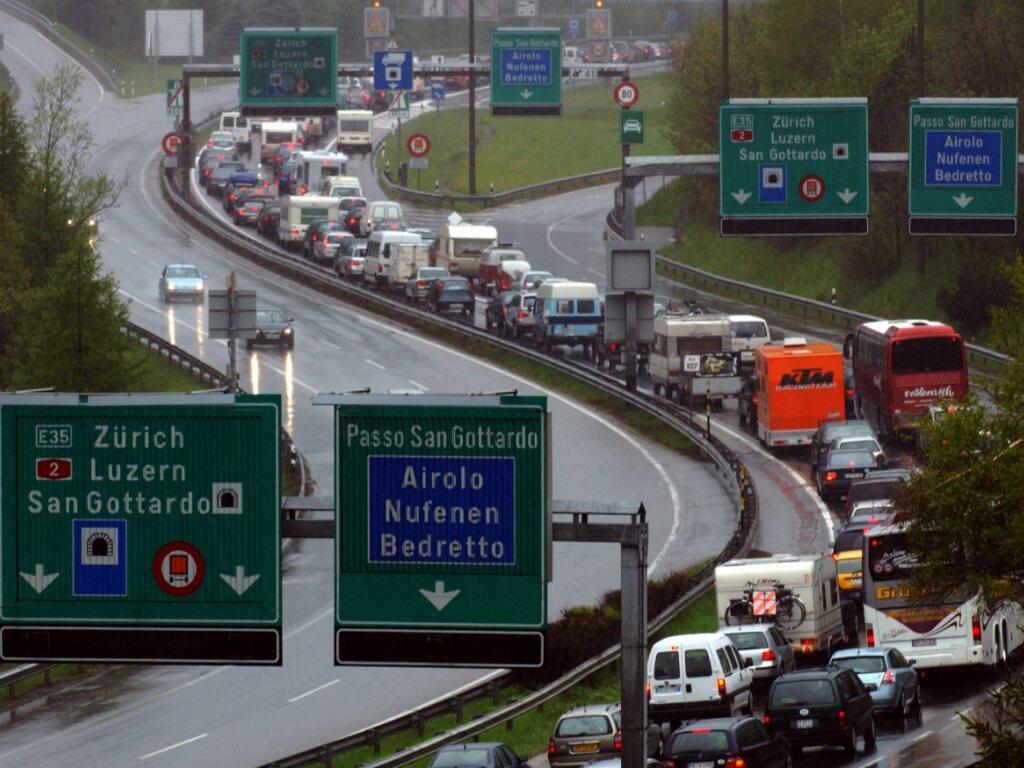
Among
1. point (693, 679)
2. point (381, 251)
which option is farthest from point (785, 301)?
point (693, 679)

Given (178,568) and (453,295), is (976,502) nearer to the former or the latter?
(178,568)

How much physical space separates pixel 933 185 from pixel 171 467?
2911cm

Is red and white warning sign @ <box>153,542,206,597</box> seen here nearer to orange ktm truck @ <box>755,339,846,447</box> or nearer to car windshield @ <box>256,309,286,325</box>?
orange ktm truck @ <box>755,339,846,447</box>

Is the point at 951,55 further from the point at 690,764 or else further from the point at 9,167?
the point at 690,764

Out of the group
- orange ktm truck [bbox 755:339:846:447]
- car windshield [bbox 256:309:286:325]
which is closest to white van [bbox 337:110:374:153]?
car windshield [bbox 256:309:286:325]

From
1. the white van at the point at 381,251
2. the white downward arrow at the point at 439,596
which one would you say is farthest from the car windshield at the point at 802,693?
the white van at the point at 381,251

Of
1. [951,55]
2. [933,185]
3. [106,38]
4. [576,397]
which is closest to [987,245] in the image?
[951,55]

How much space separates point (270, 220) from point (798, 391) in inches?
1668

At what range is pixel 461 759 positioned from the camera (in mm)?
28969

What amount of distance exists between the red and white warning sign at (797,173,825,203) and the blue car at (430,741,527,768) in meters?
19.6

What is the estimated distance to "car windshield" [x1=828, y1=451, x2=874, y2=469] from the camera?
5084 centimetres

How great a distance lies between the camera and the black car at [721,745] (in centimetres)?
2817

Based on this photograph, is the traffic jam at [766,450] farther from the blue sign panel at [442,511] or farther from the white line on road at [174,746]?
the white line on road at [174,746]

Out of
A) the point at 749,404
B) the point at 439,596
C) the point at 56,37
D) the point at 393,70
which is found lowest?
the point at 749,404
